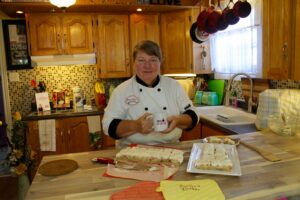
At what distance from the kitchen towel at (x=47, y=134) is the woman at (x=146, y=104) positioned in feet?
5.05

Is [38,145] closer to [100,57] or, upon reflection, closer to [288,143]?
[100,57]

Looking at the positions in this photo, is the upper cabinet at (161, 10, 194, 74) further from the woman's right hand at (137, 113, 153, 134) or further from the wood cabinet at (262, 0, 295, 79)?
the woman's right hand at (137, 113, 153, 134)

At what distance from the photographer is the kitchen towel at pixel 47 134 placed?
2939 mm

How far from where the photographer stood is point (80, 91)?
3426mm

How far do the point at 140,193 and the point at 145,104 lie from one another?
78 cm

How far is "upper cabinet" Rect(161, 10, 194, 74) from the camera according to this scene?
317 centimetres

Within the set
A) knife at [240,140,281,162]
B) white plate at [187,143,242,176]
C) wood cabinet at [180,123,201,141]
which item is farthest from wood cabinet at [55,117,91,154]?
knife at [240,140,281,162]

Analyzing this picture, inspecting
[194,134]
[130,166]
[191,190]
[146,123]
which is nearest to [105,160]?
[130,166]

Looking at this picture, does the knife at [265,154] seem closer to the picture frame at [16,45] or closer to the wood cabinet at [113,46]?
the wood cabinet at [113,46]

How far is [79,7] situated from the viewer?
2.96m

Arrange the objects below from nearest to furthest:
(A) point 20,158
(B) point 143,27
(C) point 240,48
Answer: (A) point 20,158 < (C) point 240,48 < (B) point 143,27

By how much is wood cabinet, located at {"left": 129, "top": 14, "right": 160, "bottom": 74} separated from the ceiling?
0.26ft

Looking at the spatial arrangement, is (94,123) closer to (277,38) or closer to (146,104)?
(146,104)

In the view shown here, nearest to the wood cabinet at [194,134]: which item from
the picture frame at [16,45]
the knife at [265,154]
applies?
the knife at [265,154]
